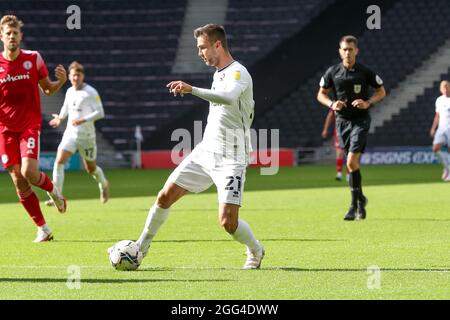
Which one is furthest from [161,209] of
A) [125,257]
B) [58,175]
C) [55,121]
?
[58,175]

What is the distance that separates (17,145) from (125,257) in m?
3.22

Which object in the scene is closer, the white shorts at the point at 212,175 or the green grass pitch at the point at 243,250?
the green grass pitch at the point at 243,250

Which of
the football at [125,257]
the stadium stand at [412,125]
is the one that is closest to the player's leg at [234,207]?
the football at [125,257]

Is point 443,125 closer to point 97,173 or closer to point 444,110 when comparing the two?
point 444,110

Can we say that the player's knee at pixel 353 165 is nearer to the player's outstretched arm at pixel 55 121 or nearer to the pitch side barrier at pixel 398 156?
the player's outstretched arm at pixel 55 121

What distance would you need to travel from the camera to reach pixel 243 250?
1041cm

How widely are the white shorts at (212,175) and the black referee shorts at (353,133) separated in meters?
5.22

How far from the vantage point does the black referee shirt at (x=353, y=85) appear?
13.9 meters

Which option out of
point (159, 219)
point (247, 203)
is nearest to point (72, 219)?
point (247, 203)

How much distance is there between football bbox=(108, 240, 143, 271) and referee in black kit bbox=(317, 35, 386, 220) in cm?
557

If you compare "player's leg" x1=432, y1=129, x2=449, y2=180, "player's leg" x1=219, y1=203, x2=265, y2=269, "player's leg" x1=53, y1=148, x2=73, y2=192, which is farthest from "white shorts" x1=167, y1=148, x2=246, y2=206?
"player's leg" x1=432, y1=129, x2=449, y2=180

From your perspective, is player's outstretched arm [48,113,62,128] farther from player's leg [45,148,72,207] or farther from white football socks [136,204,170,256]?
white football socks [136,204,170,256]

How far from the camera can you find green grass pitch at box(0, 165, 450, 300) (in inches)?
300
